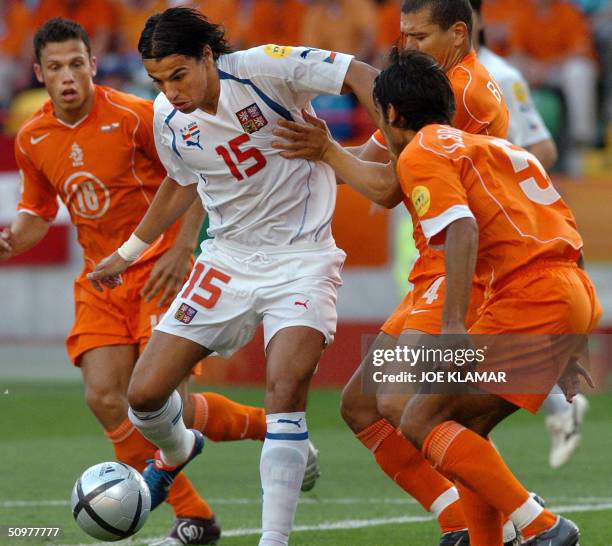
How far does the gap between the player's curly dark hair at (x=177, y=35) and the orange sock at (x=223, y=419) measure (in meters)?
1.97

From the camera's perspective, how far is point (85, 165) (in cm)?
675

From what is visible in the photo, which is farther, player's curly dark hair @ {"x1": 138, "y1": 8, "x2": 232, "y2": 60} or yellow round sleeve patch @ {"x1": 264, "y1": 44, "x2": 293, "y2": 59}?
yellow round sleeve patch @ {"x1": 264, "y1": 44, "x2": 293, "y2": 59}

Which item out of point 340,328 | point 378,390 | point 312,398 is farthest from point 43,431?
point 378,390

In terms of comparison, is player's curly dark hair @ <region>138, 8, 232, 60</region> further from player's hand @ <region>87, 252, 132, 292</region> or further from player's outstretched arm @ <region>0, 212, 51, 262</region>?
player's outstretched arm @ <region>0, 212, 51, 262</region>

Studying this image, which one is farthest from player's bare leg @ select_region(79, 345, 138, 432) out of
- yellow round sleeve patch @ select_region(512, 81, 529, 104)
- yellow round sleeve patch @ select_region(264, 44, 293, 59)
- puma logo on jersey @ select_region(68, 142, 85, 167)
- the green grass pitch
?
yellow round sleeve patch @ select_region(512, 81, 529, 104)

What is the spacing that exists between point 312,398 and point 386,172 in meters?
7.54

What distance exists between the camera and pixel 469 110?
5527 mm

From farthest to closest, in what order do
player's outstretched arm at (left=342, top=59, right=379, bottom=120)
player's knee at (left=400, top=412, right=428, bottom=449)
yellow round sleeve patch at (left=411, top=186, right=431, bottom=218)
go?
player's outstretched arm at (left=342, top=59, right=379, bottom=120) → player's knee at (left=400, top=412, right=428, bottom=449) → yellow round sleeve patch at (left=411, top=186, right=431, bottom=218)

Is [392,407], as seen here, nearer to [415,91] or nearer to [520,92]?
[415,91]

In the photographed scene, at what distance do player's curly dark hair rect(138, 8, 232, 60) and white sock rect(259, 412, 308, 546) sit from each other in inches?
59.9

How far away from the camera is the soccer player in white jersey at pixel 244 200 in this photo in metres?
5.51

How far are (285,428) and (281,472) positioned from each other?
18cm

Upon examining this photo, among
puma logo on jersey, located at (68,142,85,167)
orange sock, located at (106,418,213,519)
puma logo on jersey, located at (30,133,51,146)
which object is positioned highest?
puma logo on jersey, located at (30,133,51,146)

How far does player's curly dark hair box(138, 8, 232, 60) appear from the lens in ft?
17.9
